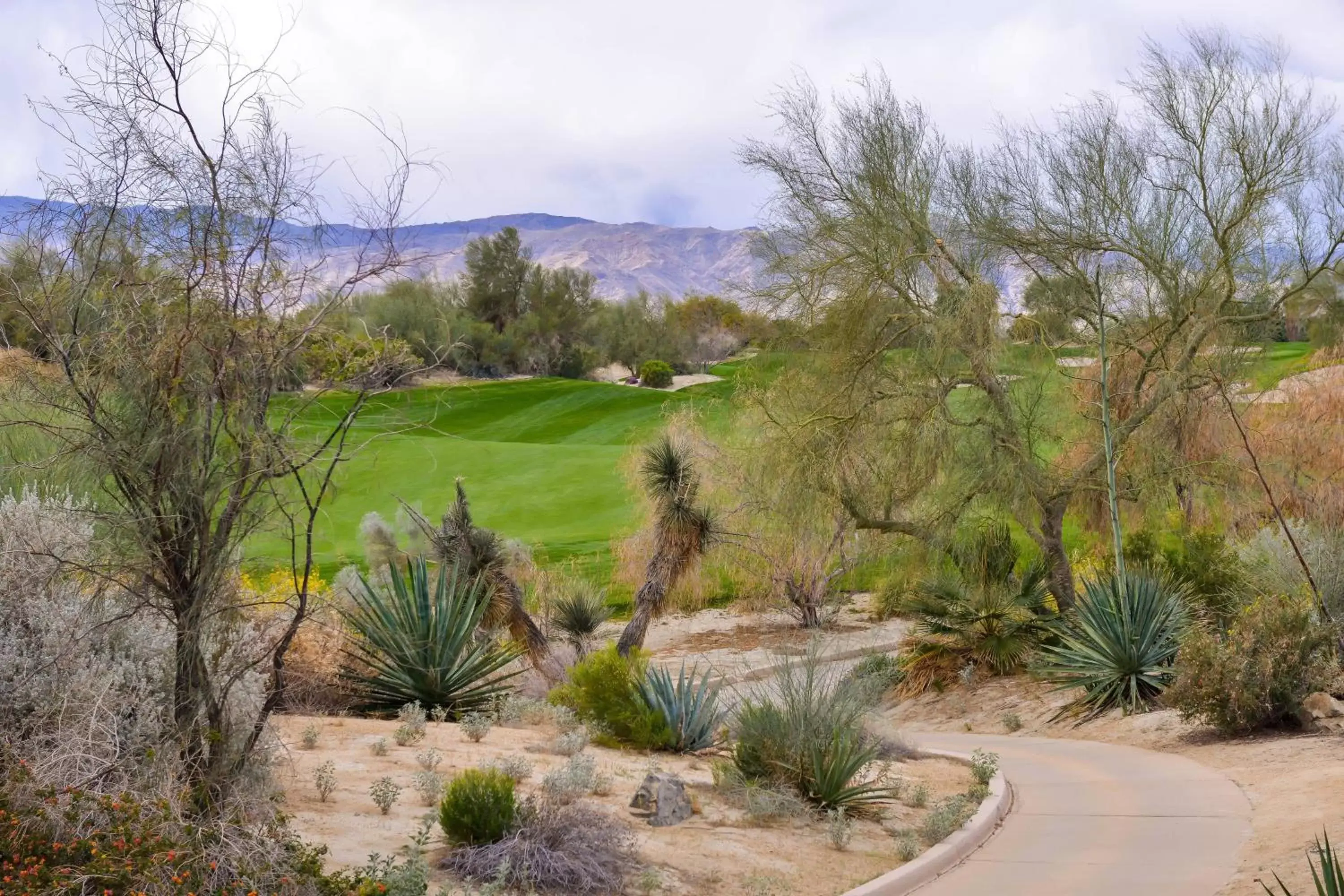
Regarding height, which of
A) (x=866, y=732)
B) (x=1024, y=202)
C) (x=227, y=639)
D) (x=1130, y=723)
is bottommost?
(x=1130, y=723)

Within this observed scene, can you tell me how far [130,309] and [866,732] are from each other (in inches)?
267

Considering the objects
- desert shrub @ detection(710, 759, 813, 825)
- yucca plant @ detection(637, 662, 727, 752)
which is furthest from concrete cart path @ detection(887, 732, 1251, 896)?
yucca plant @ detection(637, 662, 727, 752)

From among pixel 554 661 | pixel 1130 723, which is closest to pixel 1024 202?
pixel 1130 723

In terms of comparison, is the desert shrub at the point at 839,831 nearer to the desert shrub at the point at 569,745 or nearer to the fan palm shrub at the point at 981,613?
the desert shrub at the point at 569,745

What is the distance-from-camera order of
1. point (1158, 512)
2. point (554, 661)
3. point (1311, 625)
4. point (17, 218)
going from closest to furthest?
point (17, 218) < point (1311, 625) < point (554, 661) < point (1158, 512)

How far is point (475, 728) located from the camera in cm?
1058

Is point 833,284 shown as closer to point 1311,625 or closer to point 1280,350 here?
point 1311,625

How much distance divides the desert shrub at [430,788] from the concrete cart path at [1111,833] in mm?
3146

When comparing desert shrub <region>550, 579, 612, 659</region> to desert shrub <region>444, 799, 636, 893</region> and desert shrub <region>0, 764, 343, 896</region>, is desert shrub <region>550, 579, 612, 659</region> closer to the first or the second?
desert shrub <region>444, 799, 636, 893</region>

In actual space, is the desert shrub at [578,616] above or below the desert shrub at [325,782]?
below

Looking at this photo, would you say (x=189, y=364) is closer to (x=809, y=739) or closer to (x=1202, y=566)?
(x=809, y=739)

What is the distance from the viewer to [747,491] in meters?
24.1

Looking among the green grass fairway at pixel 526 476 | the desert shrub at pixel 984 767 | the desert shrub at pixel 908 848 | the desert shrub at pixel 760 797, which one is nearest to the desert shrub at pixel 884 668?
the desert shrub at pixel 984 767

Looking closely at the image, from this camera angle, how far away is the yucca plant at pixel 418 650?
12625mm
